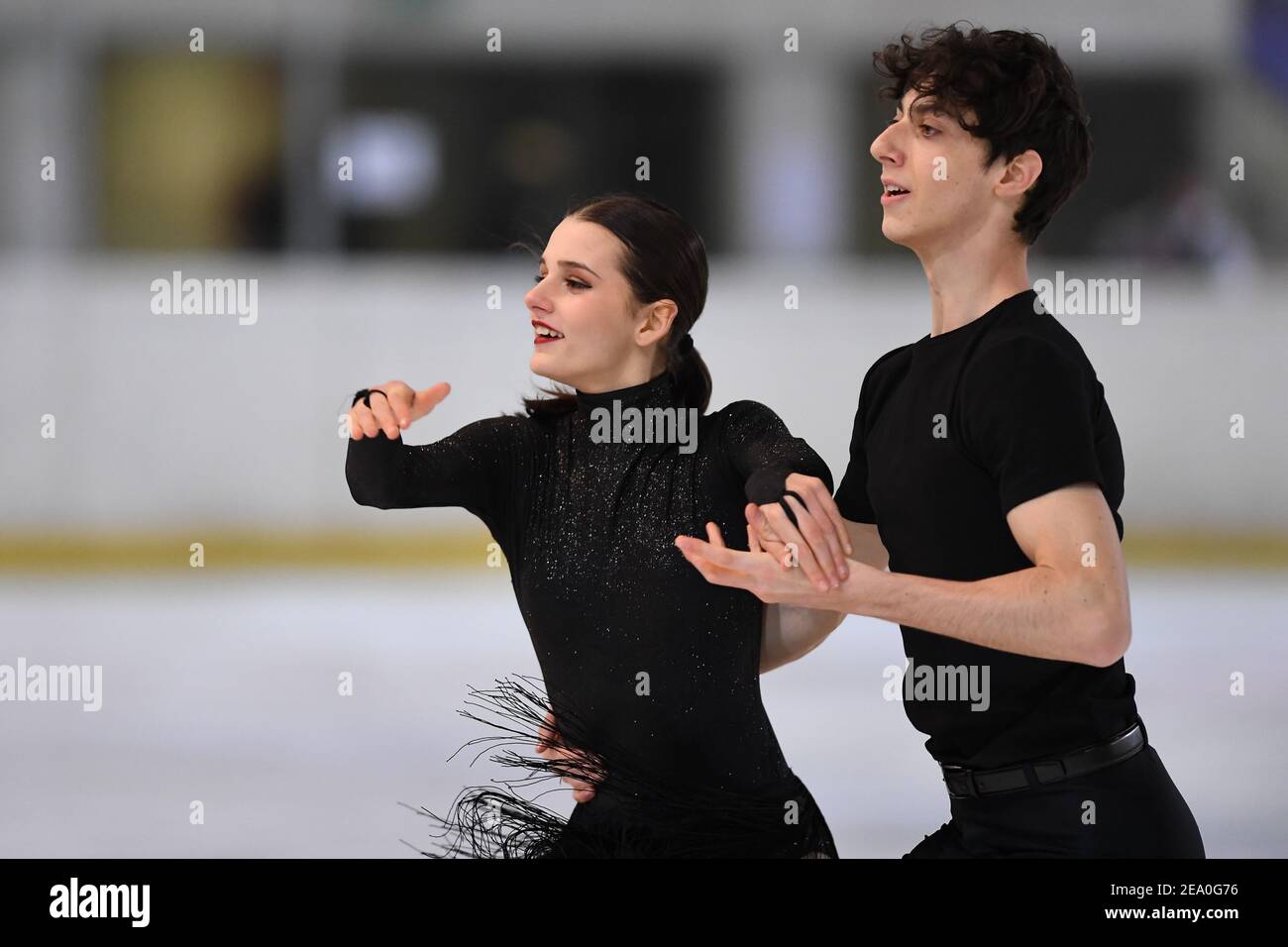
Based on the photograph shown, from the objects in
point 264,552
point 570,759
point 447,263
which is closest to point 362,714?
point 264,552

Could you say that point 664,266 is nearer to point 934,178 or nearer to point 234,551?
point 934,178

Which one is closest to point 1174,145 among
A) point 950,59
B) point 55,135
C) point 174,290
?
point 174,290

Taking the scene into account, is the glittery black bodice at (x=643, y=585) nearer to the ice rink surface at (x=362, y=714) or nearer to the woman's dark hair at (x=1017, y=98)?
the ice rink surface at (x=362, y=714)

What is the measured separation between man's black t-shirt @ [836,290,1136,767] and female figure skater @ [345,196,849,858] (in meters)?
0.11

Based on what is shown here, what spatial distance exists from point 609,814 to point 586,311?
57cm

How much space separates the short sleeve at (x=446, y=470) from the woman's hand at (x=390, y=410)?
13 millimetres

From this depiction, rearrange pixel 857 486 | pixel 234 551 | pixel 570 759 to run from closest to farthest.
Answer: pixel 570 759
pixel 857 486
pixel 234 551

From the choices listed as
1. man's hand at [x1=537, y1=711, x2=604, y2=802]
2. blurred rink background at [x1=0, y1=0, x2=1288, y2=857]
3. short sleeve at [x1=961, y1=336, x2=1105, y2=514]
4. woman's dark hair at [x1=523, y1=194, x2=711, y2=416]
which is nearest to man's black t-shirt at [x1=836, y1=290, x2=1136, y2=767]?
short sleeve at [x1=961, y1=336, x2=1105, y2=514]

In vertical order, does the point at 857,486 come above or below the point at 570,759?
above

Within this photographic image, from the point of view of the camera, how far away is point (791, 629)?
1.88 m

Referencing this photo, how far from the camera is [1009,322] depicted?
5.62ft

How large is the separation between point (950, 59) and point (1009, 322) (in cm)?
30

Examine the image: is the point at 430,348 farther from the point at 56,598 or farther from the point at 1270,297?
the point at 1270,297

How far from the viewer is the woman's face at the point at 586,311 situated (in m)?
1.83
